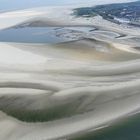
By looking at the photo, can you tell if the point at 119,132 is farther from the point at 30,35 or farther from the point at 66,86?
the point at 30,35

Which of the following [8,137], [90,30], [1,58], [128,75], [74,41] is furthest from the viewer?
[90,30]

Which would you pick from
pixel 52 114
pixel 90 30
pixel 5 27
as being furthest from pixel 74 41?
pixel 52 114

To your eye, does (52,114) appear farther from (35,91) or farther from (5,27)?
(5,27)

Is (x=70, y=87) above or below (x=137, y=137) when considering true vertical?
above

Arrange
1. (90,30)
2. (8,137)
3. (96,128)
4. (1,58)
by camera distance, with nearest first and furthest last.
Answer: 1. (8,137)
2. (96,128)
3. (1,58)
4. (90,30)

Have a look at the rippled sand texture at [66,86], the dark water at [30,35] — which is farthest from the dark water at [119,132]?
the dark water at [30,35]

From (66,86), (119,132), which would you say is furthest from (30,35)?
(119,132)

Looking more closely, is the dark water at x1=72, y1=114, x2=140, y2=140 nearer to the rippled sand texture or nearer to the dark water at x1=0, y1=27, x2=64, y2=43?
the rippled sand texture

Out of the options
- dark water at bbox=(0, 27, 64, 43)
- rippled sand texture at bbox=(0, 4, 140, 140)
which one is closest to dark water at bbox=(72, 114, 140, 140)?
rippled sand texture at bbox=(0, 4, 140, 140)
